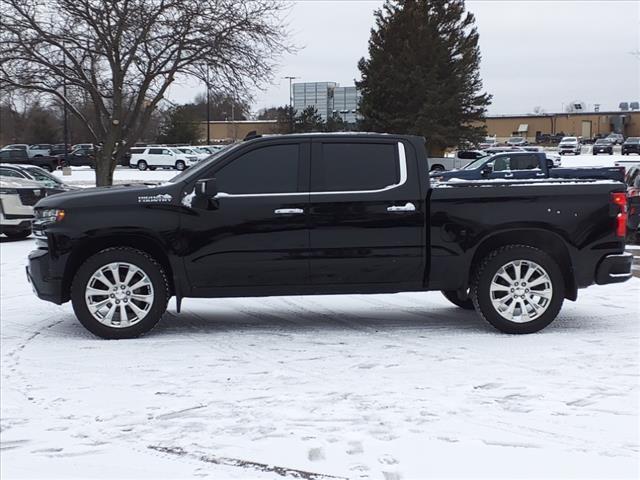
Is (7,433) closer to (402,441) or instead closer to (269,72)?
(402,441)

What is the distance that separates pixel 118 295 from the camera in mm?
7199

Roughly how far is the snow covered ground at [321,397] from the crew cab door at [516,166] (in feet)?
57.6

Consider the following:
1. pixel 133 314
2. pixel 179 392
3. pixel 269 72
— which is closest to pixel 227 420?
pixel 179 392

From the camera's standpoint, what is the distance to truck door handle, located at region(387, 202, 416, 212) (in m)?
7.37

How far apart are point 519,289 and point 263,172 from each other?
2574 millimetres

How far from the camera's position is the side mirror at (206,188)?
7.13 m

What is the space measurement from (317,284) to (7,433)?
324 centimetres

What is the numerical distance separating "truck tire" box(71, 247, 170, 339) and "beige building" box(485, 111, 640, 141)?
124841 millimetres

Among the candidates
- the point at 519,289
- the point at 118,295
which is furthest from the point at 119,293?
the point at 519,289

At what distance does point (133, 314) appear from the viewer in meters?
7.23

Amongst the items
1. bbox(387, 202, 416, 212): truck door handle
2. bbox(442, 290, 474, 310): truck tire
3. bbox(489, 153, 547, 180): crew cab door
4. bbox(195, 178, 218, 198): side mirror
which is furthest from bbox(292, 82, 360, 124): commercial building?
bbox(195, 178, 218, 198): side mirror

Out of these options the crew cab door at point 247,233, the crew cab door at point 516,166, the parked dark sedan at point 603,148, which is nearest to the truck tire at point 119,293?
the crew cab door at point 247,233

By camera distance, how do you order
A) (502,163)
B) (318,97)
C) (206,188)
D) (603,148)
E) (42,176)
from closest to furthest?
1. (206,188)
2. (42,176)
3. (502,163)
4. (318,97)
5. (603,148)

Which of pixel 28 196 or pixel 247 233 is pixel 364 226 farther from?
Result: pixel 28 196
